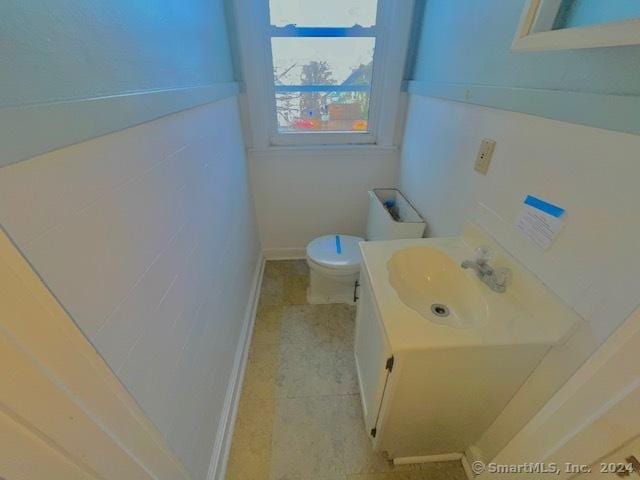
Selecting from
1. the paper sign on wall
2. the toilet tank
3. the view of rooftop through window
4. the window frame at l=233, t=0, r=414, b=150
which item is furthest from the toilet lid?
the paper sign on wall

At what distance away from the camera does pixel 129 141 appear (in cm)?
60

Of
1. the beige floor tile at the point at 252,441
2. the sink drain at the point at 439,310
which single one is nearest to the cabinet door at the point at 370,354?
the sink drain at the point at 439,310

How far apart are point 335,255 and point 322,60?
1.20 m

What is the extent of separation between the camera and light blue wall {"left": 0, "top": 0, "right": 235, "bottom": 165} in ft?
1.17

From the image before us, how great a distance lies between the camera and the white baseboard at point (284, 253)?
2.28 m

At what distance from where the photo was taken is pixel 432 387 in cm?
82

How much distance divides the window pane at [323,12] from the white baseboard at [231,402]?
5.49 ft

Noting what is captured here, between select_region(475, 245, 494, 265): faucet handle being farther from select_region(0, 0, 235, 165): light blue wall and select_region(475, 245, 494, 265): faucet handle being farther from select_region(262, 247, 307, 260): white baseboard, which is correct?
select_region(262, 247, 307, 260): white baseboard

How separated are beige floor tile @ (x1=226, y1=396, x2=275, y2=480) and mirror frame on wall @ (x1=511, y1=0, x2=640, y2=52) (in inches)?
64.0

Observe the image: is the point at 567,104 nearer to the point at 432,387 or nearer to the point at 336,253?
the point at 432,387

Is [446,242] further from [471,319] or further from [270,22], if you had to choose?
[270,22]

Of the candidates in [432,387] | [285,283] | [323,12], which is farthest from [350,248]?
[323,12]

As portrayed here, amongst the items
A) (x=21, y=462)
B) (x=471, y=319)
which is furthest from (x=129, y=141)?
(x=471, y=319)

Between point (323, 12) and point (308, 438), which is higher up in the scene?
point (323, 12)
